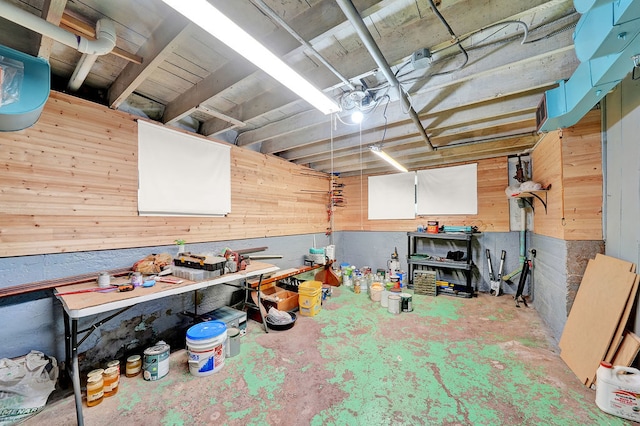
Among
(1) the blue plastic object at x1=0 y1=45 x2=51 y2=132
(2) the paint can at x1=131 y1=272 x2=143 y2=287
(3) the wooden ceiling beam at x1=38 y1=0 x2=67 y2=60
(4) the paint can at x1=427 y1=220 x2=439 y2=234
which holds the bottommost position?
(2) the paint can at x1=131 y1=272 x2=143 y2=287

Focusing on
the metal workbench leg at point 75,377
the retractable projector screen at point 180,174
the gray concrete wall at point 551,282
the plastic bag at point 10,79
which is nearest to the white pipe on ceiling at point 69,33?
the plastic bag at point 10,79

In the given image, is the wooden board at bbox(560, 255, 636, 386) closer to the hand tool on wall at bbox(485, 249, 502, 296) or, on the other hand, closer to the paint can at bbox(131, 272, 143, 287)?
the hand tool on wall at bbox(485, 249, 502, 296)

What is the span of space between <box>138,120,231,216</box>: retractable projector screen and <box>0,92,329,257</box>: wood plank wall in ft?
0.34

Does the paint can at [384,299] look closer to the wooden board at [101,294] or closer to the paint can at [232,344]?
the paint can at [232,344]

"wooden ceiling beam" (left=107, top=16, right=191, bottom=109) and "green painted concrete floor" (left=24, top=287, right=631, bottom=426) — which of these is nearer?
"wooden ceiling beam" (left=107, top=16, right=191, bottom=109)

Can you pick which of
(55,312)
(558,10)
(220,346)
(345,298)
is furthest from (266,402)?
(558,10)

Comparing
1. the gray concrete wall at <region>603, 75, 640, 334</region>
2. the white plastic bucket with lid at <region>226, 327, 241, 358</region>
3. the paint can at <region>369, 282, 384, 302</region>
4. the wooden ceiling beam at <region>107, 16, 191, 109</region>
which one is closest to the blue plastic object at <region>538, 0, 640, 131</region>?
the gray concrete wall at <region>603, 75, 640, 334</region>

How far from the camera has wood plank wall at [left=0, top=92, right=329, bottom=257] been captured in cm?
204

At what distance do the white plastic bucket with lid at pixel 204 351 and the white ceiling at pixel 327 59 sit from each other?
2.30 meters

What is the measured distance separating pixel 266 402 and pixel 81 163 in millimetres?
2863

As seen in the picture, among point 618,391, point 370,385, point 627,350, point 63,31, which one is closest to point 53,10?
point 63,31

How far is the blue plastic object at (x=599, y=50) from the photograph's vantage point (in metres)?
1.13

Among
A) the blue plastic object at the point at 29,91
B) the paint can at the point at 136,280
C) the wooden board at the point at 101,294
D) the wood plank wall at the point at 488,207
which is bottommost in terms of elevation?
the wooden board at the point at 101,294

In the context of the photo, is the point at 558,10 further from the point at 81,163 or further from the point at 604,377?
the point at 81,163
